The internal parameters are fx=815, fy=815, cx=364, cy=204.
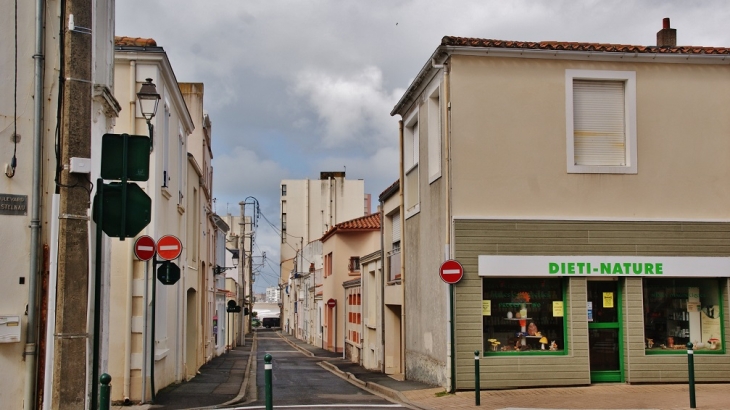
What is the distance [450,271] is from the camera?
15.2 metres

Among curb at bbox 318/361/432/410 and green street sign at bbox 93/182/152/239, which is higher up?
green street sign at bbox 93/182/152/239

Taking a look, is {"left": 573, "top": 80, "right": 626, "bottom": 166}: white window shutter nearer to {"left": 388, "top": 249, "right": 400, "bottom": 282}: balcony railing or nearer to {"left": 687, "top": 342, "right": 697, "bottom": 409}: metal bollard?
{"left": 687, "top": 342, "right": 697, "bottom": 409}: metal bollard

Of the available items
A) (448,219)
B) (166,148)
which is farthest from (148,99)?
(448,219)

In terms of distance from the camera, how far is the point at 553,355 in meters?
15.7

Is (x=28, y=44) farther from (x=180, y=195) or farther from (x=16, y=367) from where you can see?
(x=180, y=195)

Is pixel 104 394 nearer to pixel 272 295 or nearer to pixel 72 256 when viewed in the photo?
pixel 72 256

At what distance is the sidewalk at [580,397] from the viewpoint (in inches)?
514

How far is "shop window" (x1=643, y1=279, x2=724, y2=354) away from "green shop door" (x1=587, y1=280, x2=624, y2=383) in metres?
0.63

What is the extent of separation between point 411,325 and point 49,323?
13008mm

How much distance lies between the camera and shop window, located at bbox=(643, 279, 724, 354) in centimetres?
→ 1611

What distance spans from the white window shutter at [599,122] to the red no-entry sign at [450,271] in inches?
138

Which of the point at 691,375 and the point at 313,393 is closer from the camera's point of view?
the point at 691,375

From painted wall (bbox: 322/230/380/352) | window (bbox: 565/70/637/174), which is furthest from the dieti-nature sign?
painted wall (bbox: 322/230/380/352)

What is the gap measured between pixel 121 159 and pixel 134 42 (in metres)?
8.50
